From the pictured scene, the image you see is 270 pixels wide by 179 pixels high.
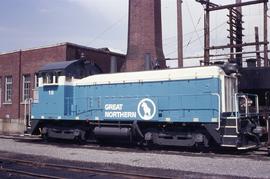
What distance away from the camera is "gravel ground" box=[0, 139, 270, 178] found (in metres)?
11.3

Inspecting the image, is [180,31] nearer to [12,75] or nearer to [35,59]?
[35,59]

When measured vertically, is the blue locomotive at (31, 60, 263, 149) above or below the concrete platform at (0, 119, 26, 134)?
above

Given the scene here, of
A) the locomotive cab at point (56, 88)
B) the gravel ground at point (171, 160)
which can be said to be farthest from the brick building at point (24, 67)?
the gravel ground at point (171, 160)

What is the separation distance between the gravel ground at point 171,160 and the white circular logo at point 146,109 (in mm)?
1994

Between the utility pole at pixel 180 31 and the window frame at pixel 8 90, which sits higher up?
the utility pole at pixel 180 31

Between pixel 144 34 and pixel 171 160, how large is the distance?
17.6 m

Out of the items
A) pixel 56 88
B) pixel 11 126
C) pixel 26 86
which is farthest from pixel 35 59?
pixel 56 88

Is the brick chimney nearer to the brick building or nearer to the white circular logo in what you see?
the brick building

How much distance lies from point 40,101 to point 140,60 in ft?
34.2

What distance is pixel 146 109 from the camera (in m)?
17.1

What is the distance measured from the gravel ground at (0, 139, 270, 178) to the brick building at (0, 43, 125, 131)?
12.9 m

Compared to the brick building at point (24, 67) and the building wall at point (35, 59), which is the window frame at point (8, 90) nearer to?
the brick building at point (24, 67)

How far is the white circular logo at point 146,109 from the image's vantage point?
16906 mm

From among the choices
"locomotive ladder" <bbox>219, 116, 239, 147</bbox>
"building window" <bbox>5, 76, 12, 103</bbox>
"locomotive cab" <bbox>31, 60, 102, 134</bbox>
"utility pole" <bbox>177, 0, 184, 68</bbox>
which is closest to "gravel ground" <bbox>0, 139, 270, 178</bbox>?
"locomotive ladder" <bbox>219, 116, 239, 147</bbox>
